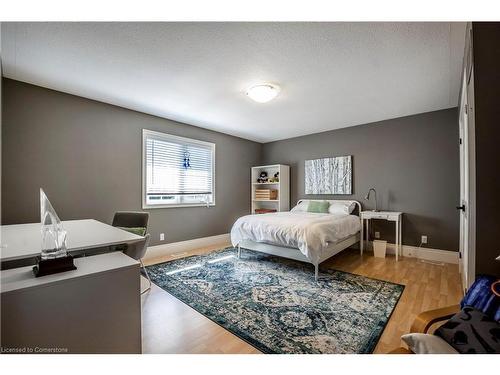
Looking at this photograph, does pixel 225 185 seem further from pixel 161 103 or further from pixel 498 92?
pixel 498 92

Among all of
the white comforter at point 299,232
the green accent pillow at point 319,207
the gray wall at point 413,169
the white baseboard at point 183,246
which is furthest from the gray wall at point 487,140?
the white baseboard at point 183,246

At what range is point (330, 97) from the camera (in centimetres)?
291

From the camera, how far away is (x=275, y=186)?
5.17 metres

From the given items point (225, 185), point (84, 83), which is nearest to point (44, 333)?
point (84, 83)

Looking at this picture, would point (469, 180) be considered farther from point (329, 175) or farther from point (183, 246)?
point (183, 246)

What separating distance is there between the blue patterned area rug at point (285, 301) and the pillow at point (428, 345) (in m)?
0.72

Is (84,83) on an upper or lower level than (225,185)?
upper

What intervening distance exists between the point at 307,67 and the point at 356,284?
2.41m

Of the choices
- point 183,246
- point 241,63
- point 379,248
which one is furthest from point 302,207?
point 241,63

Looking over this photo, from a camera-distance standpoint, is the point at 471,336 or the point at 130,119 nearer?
the point at 471,336

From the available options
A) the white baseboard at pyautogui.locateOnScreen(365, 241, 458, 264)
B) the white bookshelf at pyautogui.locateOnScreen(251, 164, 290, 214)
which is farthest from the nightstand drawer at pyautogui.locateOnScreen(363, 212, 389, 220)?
the white bookshelf at pyautogui.locateOnScreen(251, 164, 290, 214)

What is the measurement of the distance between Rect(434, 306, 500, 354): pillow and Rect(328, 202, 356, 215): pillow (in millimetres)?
2961

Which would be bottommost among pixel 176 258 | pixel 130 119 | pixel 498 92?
pixel 176 258

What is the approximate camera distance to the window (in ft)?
11.8
